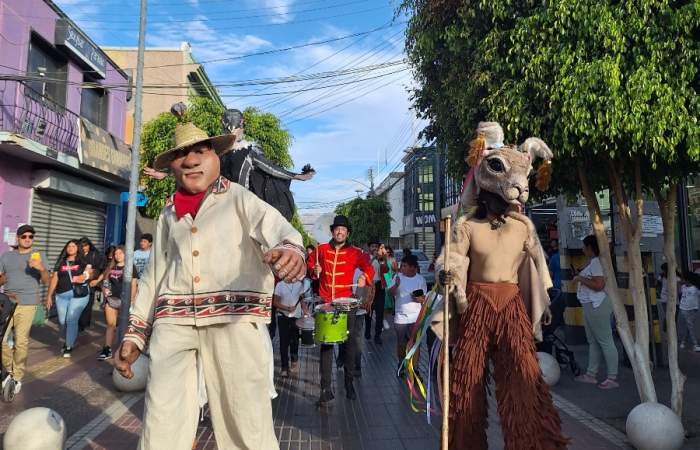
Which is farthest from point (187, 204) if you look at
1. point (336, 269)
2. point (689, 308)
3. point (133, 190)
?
point (689, 308)

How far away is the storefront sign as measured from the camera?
43.2 feet

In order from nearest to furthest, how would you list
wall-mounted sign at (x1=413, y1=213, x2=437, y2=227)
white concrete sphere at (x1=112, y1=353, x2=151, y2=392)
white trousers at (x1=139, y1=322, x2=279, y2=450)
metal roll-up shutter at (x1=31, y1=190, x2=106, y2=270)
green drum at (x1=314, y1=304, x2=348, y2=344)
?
white trousers at (x1=139, y1=322, x2=279, y2=450) → green drum at (x1=314, y1=304, x2=348, y2=344) → white concrete sphere at (x1=112, y1=353, x2=151, y2=392) → metal roll-up shutter at (x1=31, y1=190, x2=106, y2=270) → wall-mounted sign at (x1=413, y1=213, x2=437, y2=227)

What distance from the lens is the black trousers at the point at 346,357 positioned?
5473mm

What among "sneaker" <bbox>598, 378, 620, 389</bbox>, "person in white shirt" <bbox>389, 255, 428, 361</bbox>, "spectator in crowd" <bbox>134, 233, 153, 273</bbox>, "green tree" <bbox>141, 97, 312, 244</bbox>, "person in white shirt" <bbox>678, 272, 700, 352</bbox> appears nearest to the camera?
"sneaker" <bbox>598, 378, 620, 389</bbox>

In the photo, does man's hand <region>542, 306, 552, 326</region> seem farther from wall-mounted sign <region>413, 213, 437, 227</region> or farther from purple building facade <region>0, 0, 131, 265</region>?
wall-mounted sign <region>413, 213, 437, 227</region>

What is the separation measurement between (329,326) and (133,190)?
579 cm

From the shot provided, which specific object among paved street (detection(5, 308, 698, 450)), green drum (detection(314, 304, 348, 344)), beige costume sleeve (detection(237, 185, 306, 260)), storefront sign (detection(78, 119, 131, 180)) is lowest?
paved street (detection(5, 308, 698, 450))

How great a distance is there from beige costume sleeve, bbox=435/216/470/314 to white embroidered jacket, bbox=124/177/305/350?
1.26 meters

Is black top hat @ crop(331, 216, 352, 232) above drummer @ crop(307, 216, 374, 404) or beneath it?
above

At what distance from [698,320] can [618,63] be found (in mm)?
7341

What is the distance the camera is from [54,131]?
12.1 m

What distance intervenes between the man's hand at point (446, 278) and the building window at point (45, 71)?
10.9 metres

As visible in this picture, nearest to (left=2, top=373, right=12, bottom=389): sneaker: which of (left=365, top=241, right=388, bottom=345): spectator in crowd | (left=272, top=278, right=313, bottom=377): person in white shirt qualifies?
(left=272, top=278, right=313, bottom=377): person in white shirt

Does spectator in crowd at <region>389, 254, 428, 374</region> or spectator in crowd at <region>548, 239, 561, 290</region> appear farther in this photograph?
spectator in crowd at <region>548, 239, 561, 290</region>
